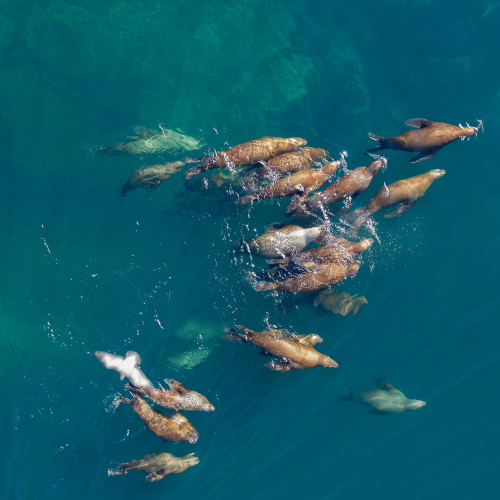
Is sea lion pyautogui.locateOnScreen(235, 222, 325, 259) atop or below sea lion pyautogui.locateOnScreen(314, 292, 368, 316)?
atop

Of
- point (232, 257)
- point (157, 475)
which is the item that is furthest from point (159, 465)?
point (232, 257)

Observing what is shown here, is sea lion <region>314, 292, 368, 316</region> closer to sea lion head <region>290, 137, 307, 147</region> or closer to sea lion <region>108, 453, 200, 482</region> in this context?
sea lion head <region>290, 137, 307, 147</region>

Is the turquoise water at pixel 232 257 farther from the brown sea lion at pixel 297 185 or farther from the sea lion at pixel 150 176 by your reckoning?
the brown sea lion at pixel 297 185

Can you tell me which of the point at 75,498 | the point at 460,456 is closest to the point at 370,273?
the point at 460,456

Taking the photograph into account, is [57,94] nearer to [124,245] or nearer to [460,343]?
[124,245]

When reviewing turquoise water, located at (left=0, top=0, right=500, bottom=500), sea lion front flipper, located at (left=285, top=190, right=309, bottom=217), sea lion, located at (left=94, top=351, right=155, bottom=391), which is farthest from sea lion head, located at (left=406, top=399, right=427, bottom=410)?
sea lion, located at (left=94, top=351, right=155, bottom=391)

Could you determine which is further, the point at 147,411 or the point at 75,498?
the point at 75,498

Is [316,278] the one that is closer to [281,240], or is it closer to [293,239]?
[293,239]
